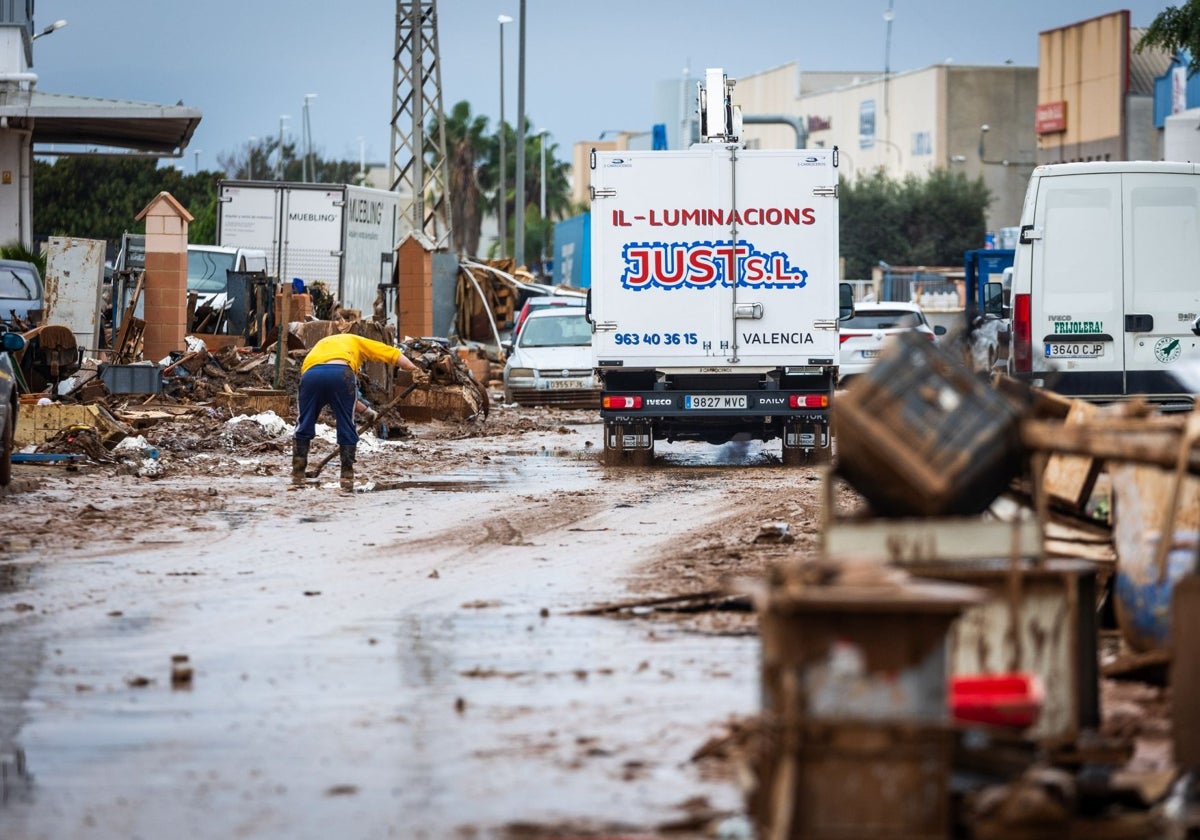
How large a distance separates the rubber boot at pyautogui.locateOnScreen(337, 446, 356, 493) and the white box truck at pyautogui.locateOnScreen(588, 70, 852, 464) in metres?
3.17

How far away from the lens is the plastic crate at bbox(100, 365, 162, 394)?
22.9m

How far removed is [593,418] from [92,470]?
11091 mm

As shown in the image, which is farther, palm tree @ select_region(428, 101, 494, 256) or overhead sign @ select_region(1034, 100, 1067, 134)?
palm tree @ select_region(428, 101, 494, 256)

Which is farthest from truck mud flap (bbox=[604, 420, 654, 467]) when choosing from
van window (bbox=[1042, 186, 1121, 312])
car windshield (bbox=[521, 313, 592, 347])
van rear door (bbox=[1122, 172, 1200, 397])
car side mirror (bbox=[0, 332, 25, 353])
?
car windshield (bbox=[521, 313, 592, 347])

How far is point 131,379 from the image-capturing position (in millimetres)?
23266

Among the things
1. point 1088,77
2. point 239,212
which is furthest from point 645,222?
point 1088,77

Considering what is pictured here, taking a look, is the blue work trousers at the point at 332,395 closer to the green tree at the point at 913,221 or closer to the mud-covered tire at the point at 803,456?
the mud-covered tire at the point at 803,456

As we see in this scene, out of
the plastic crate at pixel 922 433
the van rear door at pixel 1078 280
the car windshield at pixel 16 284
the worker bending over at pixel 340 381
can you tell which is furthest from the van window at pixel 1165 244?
the car windshield at pixel 16 284

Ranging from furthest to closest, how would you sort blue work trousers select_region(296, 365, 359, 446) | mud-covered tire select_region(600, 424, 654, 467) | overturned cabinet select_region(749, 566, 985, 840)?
1. mud-covered tire select_region(600, 424, 654, 467)
2. blue work trousers select_region(296, 365, 359, 446)
3. overturned cabinet select_region(749, 566, 985, 840)

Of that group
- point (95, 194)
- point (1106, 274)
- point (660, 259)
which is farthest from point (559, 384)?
point (95, 194)

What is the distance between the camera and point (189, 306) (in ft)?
97.0

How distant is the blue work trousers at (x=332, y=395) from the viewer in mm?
16688

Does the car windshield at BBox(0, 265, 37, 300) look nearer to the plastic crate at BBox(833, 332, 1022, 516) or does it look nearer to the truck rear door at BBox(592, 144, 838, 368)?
the truck rear door at BBox(592, 144, 838, 368)

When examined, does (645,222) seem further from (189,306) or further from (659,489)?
(189,306)
